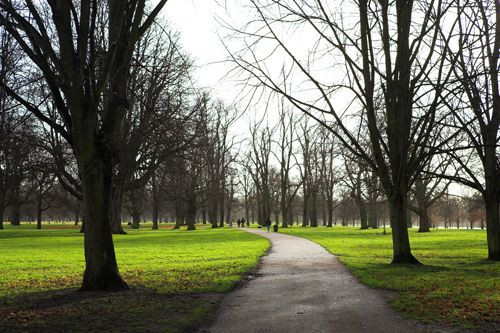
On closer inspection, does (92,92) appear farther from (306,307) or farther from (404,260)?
(404,260)

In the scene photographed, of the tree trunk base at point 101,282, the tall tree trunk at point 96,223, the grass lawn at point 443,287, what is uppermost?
the tall tree trunk at point 96,223

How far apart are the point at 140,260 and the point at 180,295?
8395 millimetres

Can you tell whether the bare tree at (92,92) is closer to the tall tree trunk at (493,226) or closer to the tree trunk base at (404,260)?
the tree trunk base at (404,260)

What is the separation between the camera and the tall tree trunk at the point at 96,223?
30.6 ft

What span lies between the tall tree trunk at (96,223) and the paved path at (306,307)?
251 cm

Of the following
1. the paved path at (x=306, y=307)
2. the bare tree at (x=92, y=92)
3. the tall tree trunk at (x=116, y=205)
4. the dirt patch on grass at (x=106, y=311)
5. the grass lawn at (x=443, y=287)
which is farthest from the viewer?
the tall tree trunk at (x=116, y=205)

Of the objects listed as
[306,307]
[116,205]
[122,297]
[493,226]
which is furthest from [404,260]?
[116,205]

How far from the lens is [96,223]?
9.41 meters

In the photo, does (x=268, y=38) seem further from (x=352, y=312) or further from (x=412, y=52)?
(x=352, y=312)

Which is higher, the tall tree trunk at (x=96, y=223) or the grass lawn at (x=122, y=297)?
the tall tree trunk at (x=96, y=223)

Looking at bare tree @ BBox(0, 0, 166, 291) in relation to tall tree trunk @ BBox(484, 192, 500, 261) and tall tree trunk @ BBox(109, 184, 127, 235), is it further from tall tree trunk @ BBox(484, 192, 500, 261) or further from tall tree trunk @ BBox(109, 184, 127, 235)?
tall tree trunk @ BBox(109, 184, 127, 235)

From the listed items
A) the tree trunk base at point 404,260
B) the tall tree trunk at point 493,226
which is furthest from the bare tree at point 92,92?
the tall tree trunk at point 493,226

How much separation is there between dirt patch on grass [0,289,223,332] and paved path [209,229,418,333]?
17.8 inches

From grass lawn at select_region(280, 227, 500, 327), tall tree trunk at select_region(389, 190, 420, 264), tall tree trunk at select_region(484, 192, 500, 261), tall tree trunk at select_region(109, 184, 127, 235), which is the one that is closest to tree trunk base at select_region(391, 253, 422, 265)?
tall tree trunk at select_region(389, 190, 420, 264)
